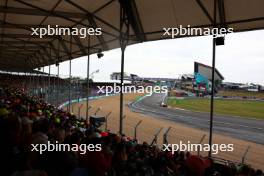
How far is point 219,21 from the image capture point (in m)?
7.00

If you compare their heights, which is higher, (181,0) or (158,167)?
(181,0)

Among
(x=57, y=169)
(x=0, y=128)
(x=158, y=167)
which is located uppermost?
(x=0, y=128)

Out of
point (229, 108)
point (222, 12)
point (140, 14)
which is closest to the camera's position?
point (222, 12)

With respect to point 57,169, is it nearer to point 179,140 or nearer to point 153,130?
point 179,140

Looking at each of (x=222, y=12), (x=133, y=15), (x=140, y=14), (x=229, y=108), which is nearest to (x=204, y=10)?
(x=222, y=12)

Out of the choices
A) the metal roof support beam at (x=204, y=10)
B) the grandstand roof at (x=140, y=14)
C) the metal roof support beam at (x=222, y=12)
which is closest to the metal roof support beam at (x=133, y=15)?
the grandstand roof at (x=140, y=14)

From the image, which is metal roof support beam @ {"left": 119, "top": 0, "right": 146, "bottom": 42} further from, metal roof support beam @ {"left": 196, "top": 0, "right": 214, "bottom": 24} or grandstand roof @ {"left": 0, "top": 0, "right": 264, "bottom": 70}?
metal roof support beam @ {"left": 196, "top": 0, "right": 214, "bottom": 24}

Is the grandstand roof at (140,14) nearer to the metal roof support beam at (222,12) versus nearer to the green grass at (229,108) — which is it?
the metal roof support beam at (222,12)

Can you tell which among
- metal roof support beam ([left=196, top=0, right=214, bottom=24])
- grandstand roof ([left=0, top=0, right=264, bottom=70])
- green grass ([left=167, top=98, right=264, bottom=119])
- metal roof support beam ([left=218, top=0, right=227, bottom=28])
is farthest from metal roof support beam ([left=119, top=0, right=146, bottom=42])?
green grass ([left=167, top=98, right=264, bottom=119])

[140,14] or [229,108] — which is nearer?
[140,14]

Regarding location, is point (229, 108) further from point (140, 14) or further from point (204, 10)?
point (204, 10)

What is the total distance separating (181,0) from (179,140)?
12484mm

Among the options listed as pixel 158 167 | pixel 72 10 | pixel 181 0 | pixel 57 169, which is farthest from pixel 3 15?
pixel 57 169

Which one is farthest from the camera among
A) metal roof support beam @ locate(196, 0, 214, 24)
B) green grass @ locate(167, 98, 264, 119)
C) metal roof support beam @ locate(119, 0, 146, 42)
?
green grass @ locate(167, 98, 264, 119)
